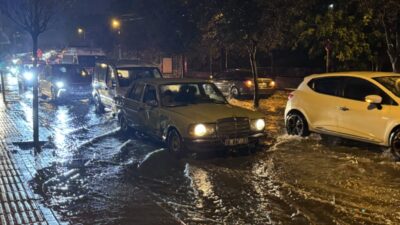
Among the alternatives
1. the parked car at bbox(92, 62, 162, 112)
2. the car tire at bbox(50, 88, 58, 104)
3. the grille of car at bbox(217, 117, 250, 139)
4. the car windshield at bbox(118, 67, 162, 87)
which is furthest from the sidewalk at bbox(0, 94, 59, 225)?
the car tire at bbox(50, 88, 58, 104)

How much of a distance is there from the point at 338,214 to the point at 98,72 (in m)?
12.9

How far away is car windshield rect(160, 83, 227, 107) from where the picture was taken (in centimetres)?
1064

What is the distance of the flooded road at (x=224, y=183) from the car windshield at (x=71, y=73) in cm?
1022

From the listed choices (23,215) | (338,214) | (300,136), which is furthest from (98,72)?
(338,214)

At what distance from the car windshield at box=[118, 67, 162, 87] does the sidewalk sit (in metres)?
4.14

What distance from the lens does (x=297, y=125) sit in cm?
1190

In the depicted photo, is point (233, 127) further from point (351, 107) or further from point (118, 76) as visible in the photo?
point (118, 76)

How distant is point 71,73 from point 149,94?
11819 mm

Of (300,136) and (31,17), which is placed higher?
(31,17)

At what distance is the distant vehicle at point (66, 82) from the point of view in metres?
20.9

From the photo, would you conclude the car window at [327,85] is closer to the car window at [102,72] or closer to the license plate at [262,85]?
the car window at [102,72]

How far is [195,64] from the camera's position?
1711 inches

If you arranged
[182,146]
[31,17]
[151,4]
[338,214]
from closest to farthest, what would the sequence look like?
[338,214]
[182,146]
[31,17]
[151,4]

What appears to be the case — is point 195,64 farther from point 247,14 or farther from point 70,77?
point 247,14
